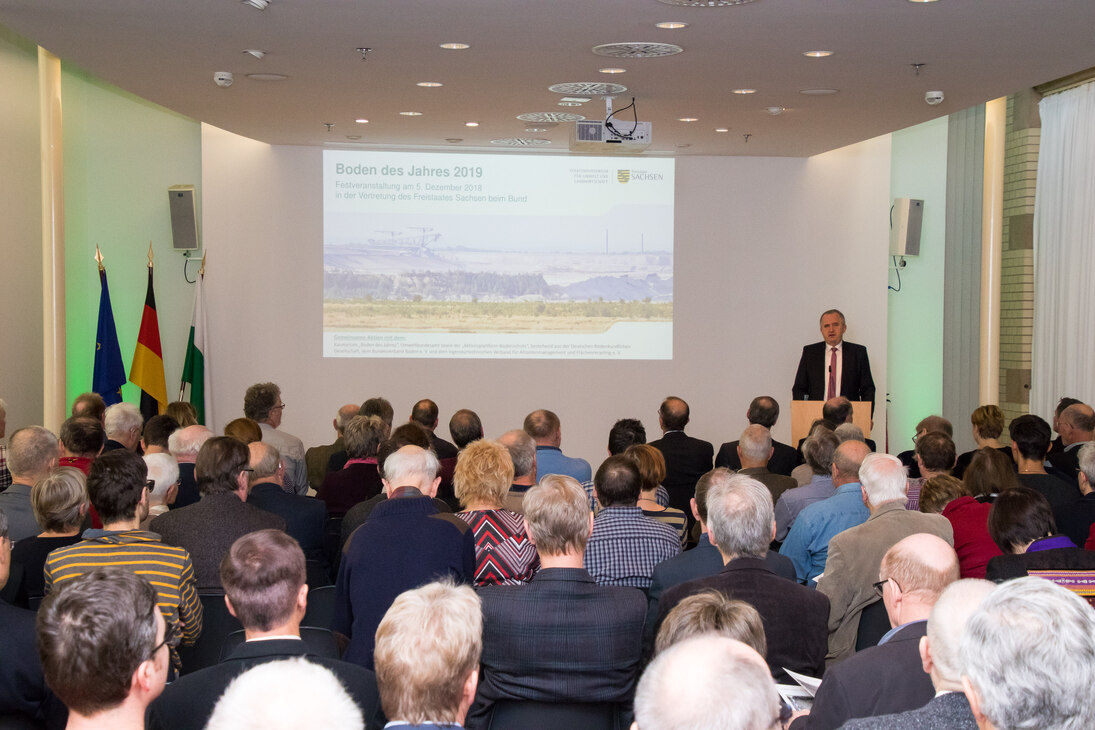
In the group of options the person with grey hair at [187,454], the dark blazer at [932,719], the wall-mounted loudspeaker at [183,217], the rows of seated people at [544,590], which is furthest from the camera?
the wall-mounted loudspeaker at [183,217]

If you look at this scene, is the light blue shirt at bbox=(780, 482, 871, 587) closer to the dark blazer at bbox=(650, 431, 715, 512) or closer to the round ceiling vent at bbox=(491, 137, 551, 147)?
the dark blazer at bbox=(650, 431, 715, 512)

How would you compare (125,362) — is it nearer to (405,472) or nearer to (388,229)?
(388,229)

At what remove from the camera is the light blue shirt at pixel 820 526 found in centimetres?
421

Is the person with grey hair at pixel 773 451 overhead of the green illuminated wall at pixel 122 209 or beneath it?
beneath

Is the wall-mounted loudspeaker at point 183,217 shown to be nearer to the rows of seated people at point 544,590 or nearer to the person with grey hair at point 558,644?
the rows of seated people at point 544,590

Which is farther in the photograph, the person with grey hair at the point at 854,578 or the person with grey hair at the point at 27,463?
the person with grey hair at the point at 27,463

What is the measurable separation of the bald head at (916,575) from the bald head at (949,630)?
19.4 inches

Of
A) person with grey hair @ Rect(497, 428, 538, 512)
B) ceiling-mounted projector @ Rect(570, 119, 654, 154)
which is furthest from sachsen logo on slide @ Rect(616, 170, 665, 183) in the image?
person with grey hair @ Rect(497, 428, 538, 512)

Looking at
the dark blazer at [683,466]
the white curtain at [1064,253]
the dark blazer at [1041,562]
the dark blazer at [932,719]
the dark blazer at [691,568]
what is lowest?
the dark blazer at [683,466]

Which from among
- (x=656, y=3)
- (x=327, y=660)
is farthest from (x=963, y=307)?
(x=327, y=660)

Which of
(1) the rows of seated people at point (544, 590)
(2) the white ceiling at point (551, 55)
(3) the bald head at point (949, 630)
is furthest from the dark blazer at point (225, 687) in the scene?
(2) the white ceiling at point (551, 55)

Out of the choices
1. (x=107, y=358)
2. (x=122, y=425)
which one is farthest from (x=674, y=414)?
(x=107, y=358)

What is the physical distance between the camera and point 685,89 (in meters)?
6.82

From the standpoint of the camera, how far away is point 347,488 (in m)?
5.09
